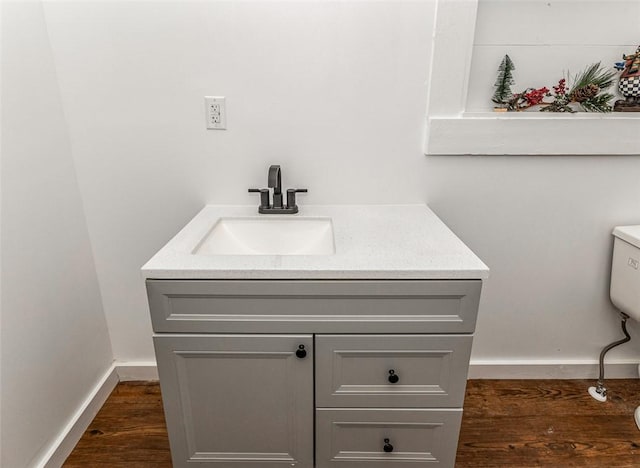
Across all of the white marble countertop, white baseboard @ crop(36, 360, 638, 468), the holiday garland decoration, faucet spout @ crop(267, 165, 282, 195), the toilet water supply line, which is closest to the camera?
the white marble countertop

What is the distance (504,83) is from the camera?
4.61ft

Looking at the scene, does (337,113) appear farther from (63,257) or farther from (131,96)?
(63,257)

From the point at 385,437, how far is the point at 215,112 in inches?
48.7

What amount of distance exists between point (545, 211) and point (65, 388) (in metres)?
1.96

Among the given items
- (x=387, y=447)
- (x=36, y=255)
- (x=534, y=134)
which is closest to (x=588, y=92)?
(x=534, y=134)

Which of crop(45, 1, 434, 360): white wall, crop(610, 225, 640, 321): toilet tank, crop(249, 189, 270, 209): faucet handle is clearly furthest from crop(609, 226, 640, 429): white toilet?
crop(249, 189, 270, 209): faucet handle

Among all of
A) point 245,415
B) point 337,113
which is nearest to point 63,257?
point 245,415

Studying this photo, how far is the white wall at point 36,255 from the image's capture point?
118 cm

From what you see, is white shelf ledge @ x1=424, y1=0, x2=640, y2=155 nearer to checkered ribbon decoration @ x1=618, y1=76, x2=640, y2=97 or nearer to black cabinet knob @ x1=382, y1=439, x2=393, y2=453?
checkered ribbon decoration @ x1=618, y1=76, x2=640, y2=97

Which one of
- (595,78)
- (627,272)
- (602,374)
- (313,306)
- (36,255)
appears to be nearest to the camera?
(313,306)

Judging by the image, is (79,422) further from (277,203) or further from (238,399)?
(277,203)

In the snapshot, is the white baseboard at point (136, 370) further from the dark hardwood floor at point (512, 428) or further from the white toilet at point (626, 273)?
the white toilet at point (626, 273)

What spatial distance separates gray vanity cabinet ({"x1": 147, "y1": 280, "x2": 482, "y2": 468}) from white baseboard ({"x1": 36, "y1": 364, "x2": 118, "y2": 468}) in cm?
51

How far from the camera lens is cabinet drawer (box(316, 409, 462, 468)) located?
1.15 metres
